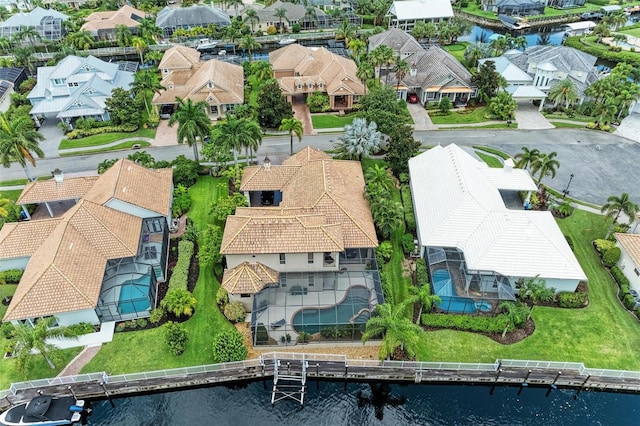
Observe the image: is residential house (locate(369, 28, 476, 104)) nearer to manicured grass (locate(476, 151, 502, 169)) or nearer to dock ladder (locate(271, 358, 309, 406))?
manicured grass (locate(476, 151, 502, 169))

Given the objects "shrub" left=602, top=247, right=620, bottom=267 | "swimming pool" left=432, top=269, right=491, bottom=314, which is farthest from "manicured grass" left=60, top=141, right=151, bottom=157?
"shrub" left=602, top=247, right=620, bottom=267

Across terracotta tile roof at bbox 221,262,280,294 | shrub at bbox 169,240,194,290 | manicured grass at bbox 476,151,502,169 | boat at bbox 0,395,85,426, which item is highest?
manicured grass at bbox 476,151,502,169

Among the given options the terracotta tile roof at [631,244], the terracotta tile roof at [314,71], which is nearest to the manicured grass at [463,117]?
the terracotta tile roof at [314,71]

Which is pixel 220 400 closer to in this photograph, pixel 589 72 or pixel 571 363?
pixel 571 363

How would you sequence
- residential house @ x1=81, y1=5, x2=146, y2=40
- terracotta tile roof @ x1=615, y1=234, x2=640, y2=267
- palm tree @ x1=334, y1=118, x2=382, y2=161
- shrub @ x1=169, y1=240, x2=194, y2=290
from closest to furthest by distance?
terracotta tile roof @ x1=615, y1=234, x2=640, y2=267 → shrub @ x1=169, y1=240, x2=194, y2=290 → palm tree @ x1=334, y1=118, x2=382, y2=161 → residential house @ x1=81, y1=5, x2=146, y2=40

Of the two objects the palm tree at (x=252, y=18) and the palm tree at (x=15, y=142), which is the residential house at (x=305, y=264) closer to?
the palm tree at (x=15, y=142)

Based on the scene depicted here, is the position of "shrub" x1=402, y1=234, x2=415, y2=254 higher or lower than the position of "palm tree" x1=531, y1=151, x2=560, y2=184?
lower

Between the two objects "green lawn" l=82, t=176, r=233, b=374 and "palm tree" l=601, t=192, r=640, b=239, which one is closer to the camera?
"green lawn" l=82, t=176, r=233, b=374
